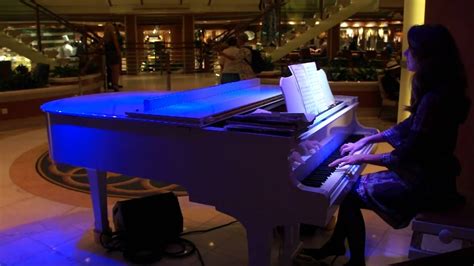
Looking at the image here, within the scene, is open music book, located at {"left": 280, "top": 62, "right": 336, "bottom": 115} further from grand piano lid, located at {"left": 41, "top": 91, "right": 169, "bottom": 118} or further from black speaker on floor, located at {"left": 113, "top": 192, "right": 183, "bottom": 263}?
black speaker on floor, located at {"left": 113, "top": 192, "right": 183, "bottom": 263}

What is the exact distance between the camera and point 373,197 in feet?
8.61

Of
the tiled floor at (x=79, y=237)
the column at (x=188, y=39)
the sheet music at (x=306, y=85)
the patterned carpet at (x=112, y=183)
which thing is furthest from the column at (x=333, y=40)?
the sheet music at (x=306, y=85)

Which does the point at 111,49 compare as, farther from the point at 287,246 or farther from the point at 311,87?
the point at 287,246

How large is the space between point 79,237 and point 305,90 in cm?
200

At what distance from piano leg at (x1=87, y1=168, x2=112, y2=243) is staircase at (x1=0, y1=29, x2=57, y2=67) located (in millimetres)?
9234

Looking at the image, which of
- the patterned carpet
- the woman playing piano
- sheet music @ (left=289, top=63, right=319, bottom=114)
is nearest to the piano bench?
the woman playing piano

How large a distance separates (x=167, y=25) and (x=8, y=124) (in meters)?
11.0

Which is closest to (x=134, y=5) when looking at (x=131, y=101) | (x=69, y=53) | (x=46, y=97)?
(x=69, y=53)

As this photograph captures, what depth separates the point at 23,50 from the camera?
464 inches

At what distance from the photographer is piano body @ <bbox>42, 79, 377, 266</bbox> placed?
2168 mm

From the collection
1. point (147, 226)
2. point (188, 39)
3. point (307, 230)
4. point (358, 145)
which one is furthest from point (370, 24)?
point (147, 226)

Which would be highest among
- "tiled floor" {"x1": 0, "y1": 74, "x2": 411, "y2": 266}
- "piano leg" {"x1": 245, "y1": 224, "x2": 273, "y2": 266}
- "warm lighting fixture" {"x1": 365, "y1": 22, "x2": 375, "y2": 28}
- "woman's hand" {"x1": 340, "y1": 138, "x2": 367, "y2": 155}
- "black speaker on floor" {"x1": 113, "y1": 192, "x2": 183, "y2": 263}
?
"warm lighting fixture" {"x1": 365, "y1": 22, "x2": 375, "y2": 28}

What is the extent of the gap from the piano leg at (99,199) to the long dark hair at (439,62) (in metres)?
2.14

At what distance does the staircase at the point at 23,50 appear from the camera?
38.5 feet
